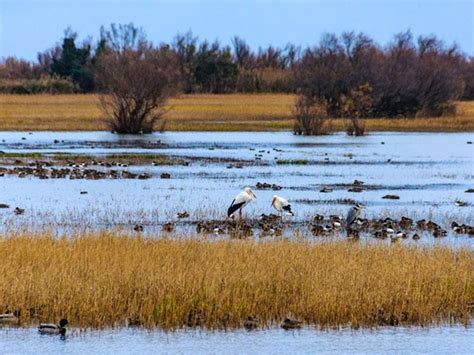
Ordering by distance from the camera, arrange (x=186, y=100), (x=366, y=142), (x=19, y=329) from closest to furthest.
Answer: (x=19, y=329) < (x=366, y=142) < (x=186, y=100)

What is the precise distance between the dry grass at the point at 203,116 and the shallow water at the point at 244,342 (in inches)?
1825

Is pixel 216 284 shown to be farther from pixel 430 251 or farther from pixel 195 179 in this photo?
pixel 195 179

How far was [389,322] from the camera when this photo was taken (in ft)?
45.5

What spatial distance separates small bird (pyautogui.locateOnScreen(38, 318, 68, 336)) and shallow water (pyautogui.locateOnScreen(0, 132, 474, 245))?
731 cm

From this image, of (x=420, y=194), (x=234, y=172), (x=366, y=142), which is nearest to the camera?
(x=420, y=194)

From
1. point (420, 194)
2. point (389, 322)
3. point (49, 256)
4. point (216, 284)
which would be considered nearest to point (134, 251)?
point (49, 256)

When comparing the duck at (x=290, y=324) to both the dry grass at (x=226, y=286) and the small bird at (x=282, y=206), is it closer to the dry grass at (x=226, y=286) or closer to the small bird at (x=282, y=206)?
the dry grass at (x=226, y=286)

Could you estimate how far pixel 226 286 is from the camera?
14188 millimetres

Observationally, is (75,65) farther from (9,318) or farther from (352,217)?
(9,318)

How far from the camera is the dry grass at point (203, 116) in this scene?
203ft

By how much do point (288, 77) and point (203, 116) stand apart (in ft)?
88.7

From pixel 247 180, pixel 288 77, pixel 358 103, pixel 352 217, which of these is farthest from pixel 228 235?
pixel 288 77

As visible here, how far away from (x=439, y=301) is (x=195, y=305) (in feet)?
10.3

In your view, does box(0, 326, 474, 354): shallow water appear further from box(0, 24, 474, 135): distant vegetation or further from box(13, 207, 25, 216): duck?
box(0, 24, 474, 135): distant vegetation
